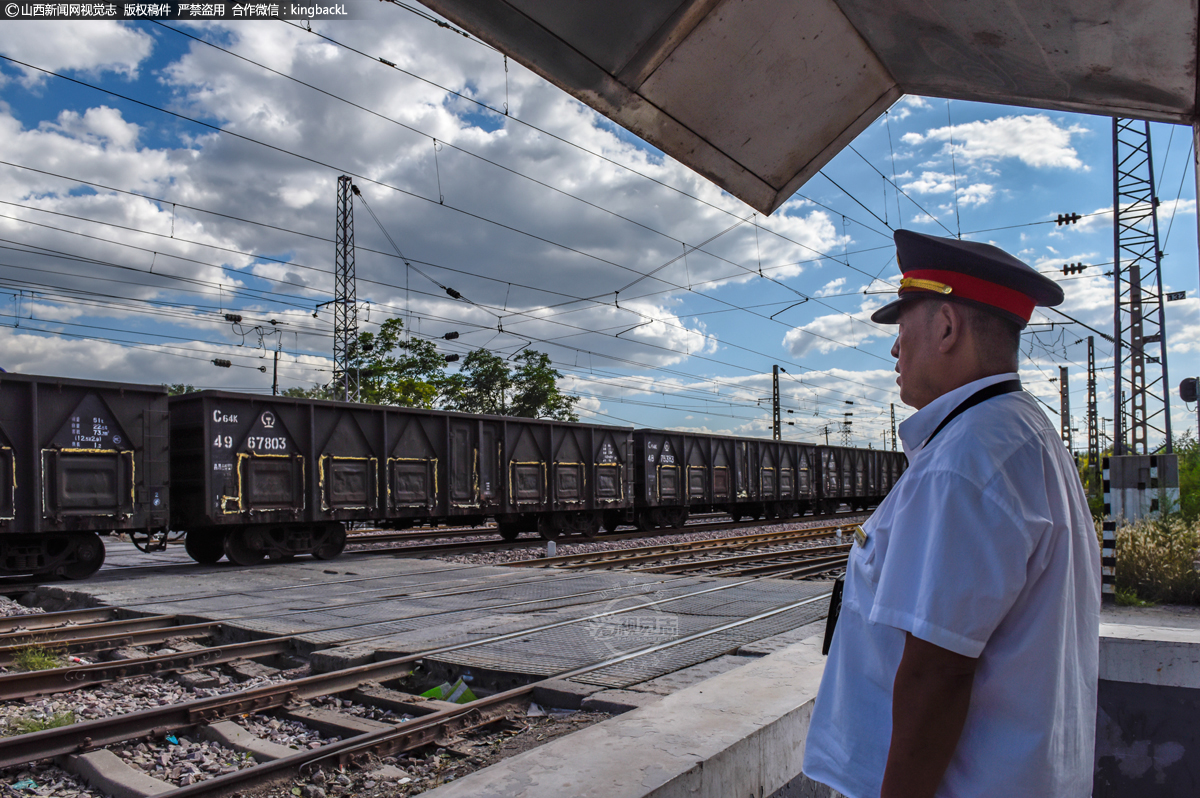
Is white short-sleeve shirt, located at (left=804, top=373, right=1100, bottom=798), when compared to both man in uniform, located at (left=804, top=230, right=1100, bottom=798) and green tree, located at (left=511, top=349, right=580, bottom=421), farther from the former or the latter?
green tree, located at (left=511, top=349, right=580, bottom=421)

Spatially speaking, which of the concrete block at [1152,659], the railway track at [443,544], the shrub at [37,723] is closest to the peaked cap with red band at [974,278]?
the concrete block at [1152,659]

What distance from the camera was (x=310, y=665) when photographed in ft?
19.8

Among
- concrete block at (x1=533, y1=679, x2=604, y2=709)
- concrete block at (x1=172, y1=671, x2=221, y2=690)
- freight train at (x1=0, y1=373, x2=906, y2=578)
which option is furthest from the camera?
freight train at (x1=0, y1=373, x2=906, y2=578)

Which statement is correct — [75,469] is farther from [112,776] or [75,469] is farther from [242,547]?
[112,776]

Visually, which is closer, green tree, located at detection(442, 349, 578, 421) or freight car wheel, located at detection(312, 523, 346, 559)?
freight car wheel, located at detection(312, 523, 346, 559)

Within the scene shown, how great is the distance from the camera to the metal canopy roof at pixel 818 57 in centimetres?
243

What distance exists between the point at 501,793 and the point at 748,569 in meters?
10.1

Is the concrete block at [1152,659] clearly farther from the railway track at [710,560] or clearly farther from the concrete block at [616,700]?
the railway track at [710,560]

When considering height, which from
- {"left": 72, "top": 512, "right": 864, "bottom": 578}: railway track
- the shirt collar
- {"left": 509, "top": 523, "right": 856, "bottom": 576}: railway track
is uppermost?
the shirt collar

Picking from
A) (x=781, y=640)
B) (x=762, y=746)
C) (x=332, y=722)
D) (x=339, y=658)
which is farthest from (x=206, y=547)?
(x=762, y=746)

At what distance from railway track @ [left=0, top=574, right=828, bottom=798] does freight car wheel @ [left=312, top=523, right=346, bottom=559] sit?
25.9 ft

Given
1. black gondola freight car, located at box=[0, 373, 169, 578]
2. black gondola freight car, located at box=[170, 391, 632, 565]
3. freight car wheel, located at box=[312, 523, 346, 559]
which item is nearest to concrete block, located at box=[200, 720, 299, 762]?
black gondola freight car, located at box=[0, 373, 169, 578]

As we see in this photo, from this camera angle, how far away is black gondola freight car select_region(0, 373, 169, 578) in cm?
1091

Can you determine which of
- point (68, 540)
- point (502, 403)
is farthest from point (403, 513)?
point (502, 403)
